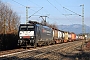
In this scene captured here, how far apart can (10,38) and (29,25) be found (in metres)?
4.13

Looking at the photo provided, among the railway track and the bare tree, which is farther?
the bare tree

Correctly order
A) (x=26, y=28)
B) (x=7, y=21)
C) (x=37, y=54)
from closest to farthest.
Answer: (x=37, y=54) → (x=26, y=28) → (x=7, y=21)

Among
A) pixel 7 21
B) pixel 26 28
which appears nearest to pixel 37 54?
pixel 26 28

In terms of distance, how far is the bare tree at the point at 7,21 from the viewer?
4012 centimetres

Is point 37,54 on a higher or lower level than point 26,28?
lower

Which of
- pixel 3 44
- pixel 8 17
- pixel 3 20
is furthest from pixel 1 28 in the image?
pixel 3 44

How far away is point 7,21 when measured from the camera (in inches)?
1762

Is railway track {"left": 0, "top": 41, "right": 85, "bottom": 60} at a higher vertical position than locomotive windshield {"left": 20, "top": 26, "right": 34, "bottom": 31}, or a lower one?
lower

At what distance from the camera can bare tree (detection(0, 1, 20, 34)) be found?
132ft

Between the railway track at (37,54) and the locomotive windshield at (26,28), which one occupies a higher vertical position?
the locomotive windshield at (26,28)

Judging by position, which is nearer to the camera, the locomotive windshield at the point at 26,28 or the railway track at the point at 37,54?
the railway track at the point at 37,54

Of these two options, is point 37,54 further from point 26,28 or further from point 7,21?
point 7,21

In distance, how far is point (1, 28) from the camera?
1532 inches

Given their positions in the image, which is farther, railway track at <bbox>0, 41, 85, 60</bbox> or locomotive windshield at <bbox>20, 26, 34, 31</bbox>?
locomotive windshield at <bbox>20, 26, 34, 31</bbox>
